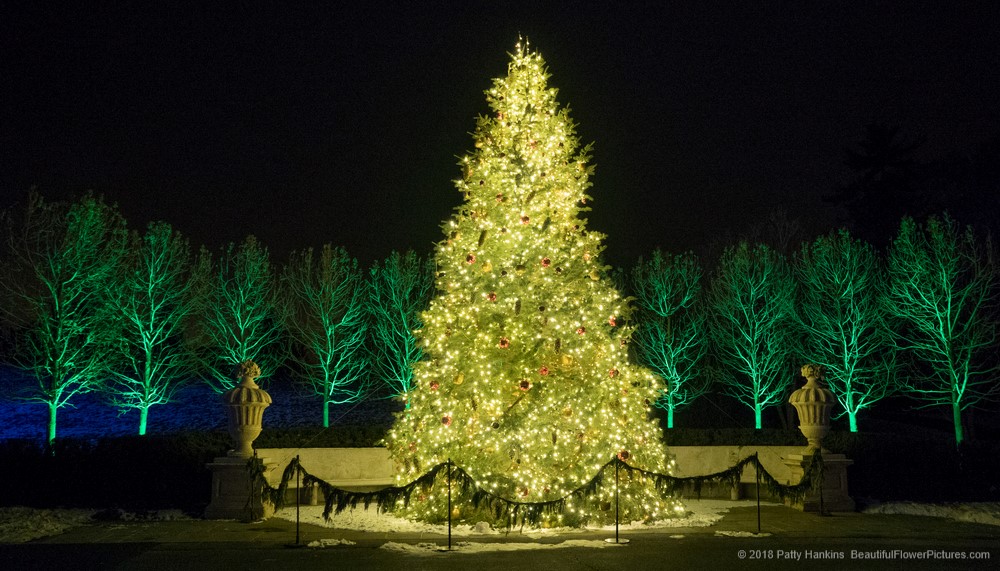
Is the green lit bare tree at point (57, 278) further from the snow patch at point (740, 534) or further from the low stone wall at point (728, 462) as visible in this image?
the snow patch at point (740, 534)

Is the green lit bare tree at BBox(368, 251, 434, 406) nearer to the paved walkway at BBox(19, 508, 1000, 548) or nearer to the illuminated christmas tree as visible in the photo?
the illuminated christmas tree

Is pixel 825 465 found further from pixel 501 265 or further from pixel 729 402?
pixel 729 402

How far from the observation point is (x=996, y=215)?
1437 inches

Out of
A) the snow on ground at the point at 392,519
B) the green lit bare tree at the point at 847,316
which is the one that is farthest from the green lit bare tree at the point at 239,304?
the green lit bare tree at the point at 847,316

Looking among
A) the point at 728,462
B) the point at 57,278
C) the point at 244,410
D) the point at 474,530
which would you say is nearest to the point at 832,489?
the point at 728,462

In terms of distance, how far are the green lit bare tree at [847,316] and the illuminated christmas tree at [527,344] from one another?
20.2 meters

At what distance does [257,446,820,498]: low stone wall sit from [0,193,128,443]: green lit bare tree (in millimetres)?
15040

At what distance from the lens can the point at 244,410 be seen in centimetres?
1322

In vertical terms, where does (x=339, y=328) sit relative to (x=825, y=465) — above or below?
above

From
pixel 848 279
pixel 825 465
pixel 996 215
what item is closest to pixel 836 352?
pixel 848 279

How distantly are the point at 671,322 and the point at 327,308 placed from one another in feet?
50.5

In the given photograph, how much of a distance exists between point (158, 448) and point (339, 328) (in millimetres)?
19827

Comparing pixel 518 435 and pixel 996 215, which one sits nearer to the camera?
pixel 518 435

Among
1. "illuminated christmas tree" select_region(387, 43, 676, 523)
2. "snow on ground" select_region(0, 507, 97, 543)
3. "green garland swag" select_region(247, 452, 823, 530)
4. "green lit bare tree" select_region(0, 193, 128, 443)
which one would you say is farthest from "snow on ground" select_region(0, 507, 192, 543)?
"green lit bare tree" select_region(0, 193, 128, 443)
